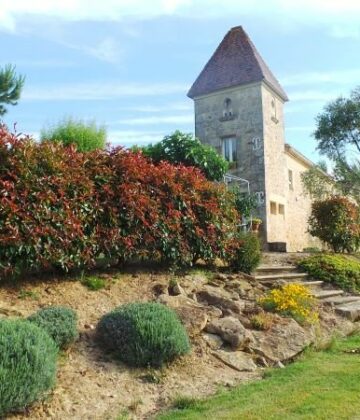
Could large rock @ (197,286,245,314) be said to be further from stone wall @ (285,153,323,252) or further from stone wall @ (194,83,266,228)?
stone wall @ (285,153,323,252)

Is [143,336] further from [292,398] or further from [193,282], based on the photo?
[193,282]

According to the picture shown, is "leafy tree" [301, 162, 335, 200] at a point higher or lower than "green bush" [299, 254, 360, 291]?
higher

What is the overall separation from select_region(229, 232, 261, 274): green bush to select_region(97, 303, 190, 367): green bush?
13.0 ft

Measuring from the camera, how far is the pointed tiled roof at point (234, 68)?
21188mm

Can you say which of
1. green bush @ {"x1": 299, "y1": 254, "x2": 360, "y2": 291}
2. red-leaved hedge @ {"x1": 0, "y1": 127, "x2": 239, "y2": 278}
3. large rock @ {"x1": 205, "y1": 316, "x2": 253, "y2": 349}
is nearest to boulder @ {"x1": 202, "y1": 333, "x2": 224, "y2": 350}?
large rock @ {"x1": 205, "y1": 316, "x2": 253, "y2": 349}

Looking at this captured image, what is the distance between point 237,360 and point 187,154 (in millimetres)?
8381

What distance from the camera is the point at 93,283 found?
6.42 m

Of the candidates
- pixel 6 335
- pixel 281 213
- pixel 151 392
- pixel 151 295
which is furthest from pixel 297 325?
pixel 281 213

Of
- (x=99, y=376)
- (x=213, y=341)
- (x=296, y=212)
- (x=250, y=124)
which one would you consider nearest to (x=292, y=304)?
(x=213, y=341)

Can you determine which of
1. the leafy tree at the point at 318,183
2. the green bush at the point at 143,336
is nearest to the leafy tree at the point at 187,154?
the green bush at the point at 143,336

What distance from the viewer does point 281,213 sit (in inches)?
863

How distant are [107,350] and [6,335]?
55.2 inches

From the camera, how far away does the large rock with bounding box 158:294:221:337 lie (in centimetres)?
557

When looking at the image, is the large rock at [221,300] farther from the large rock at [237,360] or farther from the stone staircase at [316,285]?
the stone staircase at [316,285]
